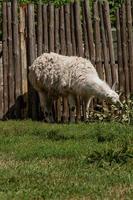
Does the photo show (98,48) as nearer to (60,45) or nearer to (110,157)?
(60,45)

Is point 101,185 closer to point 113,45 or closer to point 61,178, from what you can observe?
point 61,178

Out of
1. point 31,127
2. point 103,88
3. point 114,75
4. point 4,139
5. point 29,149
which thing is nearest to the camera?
point 29,149

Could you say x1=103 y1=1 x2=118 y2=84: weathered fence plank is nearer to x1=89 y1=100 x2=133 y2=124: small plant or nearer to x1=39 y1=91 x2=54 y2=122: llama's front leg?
x1=89 y1=100 x2=133 y2=124: small plant

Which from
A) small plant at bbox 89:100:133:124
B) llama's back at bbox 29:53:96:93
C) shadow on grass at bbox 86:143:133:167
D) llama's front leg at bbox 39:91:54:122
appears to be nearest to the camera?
shadow on grass at bbox 86:143:133:167

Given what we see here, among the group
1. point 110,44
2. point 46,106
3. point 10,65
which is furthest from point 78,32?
point 46,106

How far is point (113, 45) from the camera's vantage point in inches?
568

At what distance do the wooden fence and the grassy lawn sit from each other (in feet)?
7.93

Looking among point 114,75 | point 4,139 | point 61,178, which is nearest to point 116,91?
point 114,75

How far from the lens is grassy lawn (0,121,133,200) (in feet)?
21.8

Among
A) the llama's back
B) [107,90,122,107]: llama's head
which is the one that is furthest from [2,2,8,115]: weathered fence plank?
[107,90,122,107]: llama's head

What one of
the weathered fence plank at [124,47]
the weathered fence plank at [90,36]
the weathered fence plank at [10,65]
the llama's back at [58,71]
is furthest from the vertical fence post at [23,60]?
the weathered fence plank at [124,47]

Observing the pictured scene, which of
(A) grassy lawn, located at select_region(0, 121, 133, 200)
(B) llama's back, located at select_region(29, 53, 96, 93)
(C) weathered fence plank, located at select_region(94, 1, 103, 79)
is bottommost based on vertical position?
(A) grassy lawn, located at select_region(0, 121, 133, 200)

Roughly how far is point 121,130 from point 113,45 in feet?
13.9

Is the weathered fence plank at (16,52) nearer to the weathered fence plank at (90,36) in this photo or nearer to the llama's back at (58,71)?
the llama's back at (58,71)
